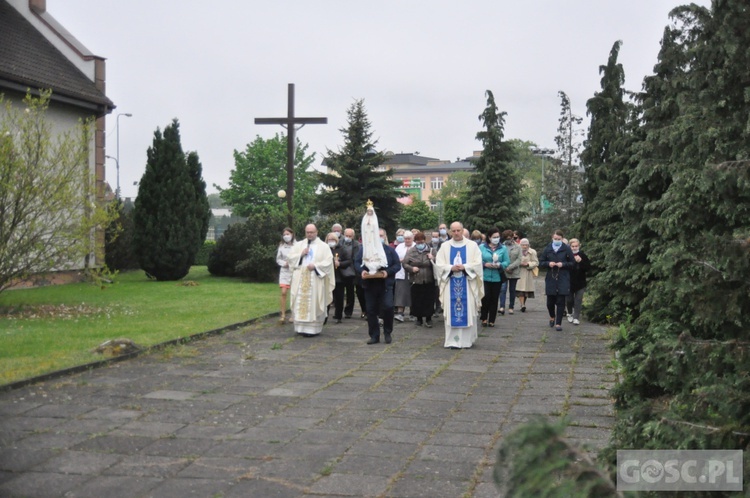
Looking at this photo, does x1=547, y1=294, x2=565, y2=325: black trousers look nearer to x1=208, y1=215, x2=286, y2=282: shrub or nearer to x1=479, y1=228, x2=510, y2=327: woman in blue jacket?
x1=479, y1=228, x2=510, y2=327: woman in blue jacket

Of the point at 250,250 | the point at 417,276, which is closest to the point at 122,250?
the point at 250,250

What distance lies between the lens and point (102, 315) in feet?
57.7

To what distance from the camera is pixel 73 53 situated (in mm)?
27719

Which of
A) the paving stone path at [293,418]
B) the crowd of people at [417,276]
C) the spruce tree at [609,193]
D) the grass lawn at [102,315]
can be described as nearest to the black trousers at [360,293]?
the crowd of people at [417,276]

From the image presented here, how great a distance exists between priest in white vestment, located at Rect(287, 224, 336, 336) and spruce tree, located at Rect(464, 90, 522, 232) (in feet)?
95.5

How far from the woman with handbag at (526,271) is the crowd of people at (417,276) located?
0.16 meters

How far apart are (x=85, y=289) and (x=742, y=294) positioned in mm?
22835

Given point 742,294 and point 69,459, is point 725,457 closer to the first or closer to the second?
point 742,294

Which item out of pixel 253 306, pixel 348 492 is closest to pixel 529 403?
pixel 348 492

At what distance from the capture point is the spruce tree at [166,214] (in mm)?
28359

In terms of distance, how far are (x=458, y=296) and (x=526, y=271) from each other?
642 centimetres

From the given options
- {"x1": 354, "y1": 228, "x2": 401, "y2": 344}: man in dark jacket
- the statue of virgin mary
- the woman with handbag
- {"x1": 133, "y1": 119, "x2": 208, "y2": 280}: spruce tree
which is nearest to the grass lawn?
{"x1": 133, "y1": 119, "x2": 208, "y2": 280}: spruce tree

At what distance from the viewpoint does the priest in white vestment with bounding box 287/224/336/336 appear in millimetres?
15250

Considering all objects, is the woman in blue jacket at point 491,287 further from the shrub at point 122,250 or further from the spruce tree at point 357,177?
the spruce tree at point 357,177
